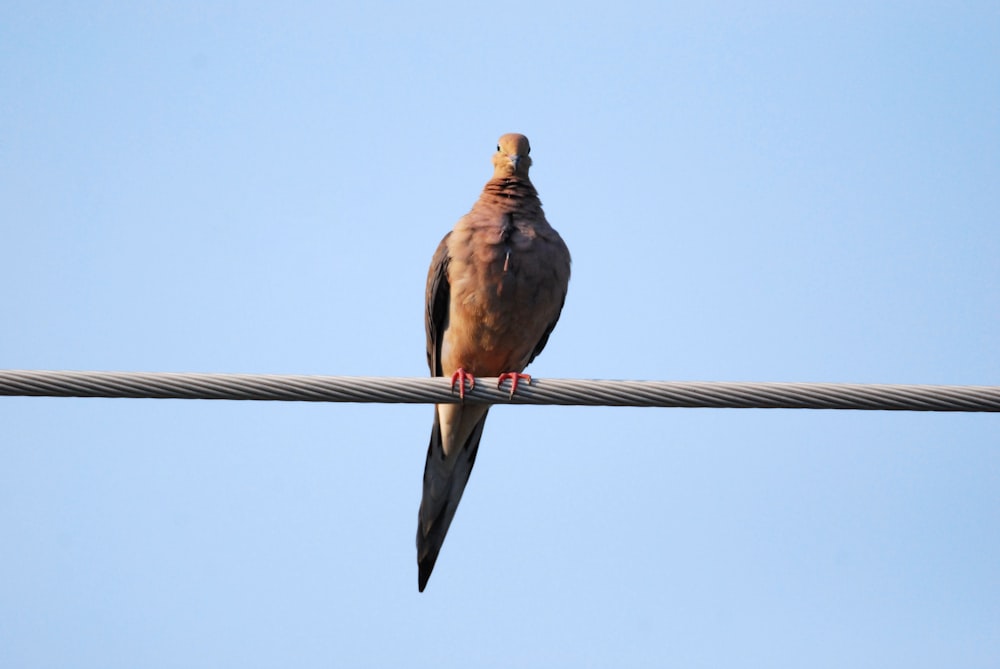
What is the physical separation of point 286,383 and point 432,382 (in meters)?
0.64

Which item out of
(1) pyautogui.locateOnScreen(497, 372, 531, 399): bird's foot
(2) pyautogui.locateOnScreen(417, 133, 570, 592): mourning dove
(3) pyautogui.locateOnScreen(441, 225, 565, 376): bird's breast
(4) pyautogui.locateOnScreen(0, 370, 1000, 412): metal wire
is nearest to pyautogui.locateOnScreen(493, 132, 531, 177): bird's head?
(2) pyautogui.locateOnScreen(417, 133, 570, 592): mourning dove

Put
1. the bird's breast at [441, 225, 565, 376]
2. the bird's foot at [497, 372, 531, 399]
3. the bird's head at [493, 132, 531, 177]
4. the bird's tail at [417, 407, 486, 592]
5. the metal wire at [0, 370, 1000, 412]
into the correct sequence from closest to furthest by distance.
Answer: the metal wire at [0, 370, 1000, 412] < the bird's foot at [497, 372, 531, 399] < the bird's breast at [441, 225, 565, 376] < the bird's tail at [417, 407, 486, 592] < the bird's head at [493, 132, 531, 177]

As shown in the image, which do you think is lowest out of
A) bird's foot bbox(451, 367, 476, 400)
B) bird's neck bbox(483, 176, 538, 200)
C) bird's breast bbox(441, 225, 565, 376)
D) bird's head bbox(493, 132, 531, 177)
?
bird's foot bbox(451, 367, 476, 400)

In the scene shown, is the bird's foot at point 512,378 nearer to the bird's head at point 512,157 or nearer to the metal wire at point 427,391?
the metal wire at point 427,391

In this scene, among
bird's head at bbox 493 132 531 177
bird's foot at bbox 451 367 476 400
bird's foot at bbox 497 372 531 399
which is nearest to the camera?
bird's foot at bbox 497 372 531 399

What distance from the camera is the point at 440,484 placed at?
25.4 ft

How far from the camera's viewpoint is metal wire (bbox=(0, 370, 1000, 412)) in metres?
4.80

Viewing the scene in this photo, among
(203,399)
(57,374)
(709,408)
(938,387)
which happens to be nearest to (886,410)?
(938,387)

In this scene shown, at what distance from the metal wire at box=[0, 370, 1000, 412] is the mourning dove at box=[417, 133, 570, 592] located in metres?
2.03

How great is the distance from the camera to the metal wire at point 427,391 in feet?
15.7

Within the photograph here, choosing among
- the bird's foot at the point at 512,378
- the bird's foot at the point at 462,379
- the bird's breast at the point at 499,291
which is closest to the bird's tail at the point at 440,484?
the bird's breast at the point at 499,291

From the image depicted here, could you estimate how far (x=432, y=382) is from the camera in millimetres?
5277

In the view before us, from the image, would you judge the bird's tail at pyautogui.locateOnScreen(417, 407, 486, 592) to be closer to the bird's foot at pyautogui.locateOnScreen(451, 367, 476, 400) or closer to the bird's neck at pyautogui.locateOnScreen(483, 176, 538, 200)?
the bird's foot at pyautogui.locateOnScreen(451, 367, 476, 400)

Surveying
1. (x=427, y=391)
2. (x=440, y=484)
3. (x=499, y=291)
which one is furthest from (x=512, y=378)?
(x=440, y=484)
